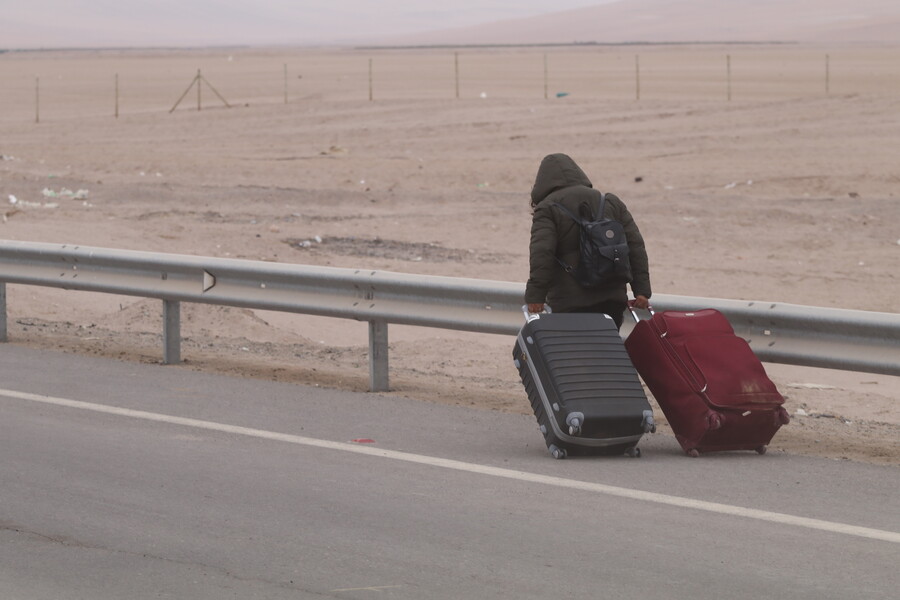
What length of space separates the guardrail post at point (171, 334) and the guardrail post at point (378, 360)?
6.00ft

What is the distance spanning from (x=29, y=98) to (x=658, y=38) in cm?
13727

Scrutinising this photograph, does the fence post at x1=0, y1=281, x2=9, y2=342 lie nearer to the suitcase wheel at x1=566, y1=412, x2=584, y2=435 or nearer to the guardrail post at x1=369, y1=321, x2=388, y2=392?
the guardrail post at x1=369, y1=321, x2=388, y2=392

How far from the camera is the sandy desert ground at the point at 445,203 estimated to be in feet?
39.8

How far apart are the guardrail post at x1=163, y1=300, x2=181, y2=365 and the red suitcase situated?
13.9 feet

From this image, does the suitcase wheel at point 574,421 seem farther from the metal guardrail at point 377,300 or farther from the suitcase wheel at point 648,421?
the metal guardrail at point 377,300

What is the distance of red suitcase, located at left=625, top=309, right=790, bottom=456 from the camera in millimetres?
7770

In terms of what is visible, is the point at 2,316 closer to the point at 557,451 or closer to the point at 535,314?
the point at 535,314

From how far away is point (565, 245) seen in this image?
823 centimetres

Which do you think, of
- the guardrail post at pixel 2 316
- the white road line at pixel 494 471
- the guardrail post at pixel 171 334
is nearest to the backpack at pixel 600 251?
the white road line at pixel 494 471

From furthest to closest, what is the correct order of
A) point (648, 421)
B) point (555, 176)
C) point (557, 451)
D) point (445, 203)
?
point (445, 203)
point (555, 176)
point (557, 451)
point (648, 421)

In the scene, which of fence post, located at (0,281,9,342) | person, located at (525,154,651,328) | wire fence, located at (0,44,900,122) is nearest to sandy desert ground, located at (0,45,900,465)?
fence post, located at (0,281,9,342)

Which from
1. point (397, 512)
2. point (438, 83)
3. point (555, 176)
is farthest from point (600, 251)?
point (438, 83)

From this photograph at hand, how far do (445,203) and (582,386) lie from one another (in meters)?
16.8

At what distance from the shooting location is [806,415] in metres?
9.89
